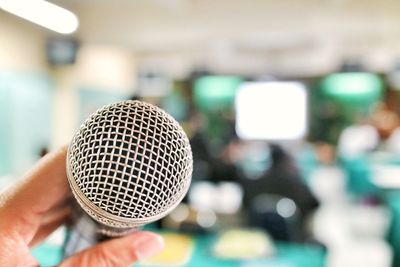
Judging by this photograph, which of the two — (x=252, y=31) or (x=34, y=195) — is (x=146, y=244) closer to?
(x=34, y=195)

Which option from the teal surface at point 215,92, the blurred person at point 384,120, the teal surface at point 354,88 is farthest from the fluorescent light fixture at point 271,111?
the blurred person at point 384,120

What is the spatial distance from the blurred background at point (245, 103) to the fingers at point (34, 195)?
0.05 metres

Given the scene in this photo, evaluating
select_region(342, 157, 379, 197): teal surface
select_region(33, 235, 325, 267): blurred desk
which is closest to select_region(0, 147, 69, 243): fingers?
select_region(33, 235, 325, 267): blurred desk

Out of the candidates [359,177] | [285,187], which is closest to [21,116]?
[285,187]

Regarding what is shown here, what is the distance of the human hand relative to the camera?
1.83ft

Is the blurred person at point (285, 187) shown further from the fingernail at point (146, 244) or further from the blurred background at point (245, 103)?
the fingernail at point (146, 244)

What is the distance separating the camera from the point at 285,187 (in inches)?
127

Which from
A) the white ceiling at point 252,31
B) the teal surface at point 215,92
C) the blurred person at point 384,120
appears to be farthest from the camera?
the teal surface at point 215,92

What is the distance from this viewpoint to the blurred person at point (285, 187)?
3.15 metres

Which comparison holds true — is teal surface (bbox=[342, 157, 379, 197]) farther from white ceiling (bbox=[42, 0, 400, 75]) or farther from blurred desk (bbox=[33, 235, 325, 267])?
blurred desk (bbox=[33, 235, 325, 267])

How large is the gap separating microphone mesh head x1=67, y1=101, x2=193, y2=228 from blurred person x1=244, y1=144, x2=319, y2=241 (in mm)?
2632

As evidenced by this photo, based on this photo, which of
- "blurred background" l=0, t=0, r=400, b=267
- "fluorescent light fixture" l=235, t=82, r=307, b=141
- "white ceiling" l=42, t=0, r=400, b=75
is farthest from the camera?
"fluorescent light fixture" l=235, t=82, r=307, b=141

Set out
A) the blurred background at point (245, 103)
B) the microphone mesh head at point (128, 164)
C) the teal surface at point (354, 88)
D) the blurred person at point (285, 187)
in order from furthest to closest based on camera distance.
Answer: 1. the teal surface at point (354, 88)
2. the blurred person at point (285, 187)
3. the blurred background at point (245, 103)
4. the microphone mesh head at point (128, 164)

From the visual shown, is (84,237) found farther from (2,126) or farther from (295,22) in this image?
(295,22)
